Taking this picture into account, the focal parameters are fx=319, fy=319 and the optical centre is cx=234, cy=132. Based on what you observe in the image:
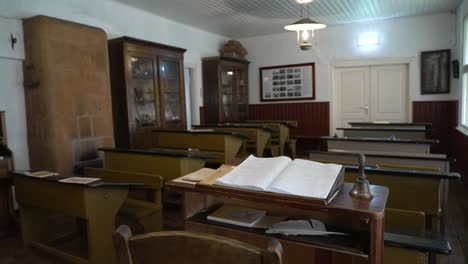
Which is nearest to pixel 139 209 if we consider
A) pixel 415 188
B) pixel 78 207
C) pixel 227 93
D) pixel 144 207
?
pixel 144 207

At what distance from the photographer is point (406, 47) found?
22.0 ft

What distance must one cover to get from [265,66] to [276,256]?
7738 millimetres

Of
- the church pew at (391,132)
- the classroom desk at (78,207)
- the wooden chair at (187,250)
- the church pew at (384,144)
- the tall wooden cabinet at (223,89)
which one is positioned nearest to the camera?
the wooden chair at (187,250)

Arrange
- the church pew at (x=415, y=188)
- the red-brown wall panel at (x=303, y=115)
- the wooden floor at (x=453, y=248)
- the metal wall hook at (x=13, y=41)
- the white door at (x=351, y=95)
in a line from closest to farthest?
the church pew at (x=415, y=188), the wooden floor at (x=453, y=248), the metal wall hook at (x=13, y=41), the white door at (x=351, y=95), the red-brown wall panel at (x=303, y=115)

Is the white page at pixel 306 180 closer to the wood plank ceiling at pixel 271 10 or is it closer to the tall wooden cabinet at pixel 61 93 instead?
the tall wooden cabinet at pixel 61 93

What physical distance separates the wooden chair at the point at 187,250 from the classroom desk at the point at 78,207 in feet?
5.28

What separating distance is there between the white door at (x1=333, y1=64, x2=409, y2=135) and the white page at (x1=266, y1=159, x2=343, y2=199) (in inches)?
261

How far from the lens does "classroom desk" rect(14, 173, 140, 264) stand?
7.58ft

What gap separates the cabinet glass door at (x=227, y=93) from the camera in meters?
7.33

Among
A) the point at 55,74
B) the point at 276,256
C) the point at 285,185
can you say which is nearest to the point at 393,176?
the point at 285,185

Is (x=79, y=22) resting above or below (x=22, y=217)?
above

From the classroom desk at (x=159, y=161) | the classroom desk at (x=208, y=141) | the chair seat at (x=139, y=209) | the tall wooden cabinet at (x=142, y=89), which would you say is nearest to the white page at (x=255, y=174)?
the chair seat at (x=139, y=209)

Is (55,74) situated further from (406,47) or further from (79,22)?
(406,47)

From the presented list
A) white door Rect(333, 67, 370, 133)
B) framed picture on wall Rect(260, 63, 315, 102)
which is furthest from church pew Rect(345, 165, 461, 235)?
framed picture on wall Rect(260, 63, 315, 102)
